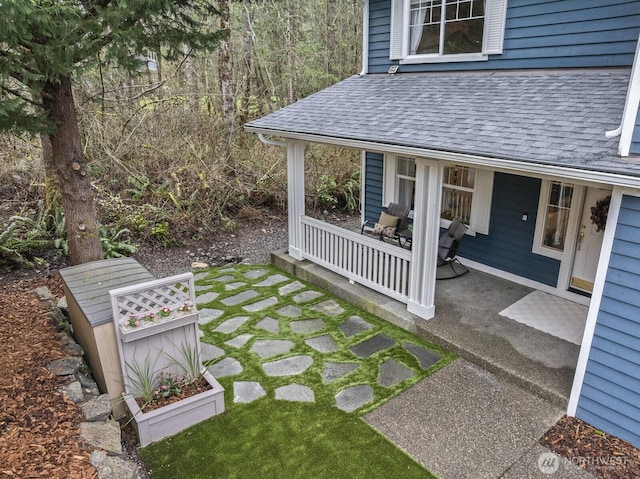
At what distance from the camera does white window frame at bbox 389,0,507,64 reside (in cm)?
582

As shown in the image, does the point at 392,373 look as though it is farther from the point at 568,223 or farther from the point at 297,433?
the point at 568,223

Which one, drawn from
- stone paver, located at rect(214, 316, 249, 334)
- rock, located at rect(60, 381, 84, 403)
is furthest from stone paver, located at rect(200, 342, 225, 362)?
rock, located at rect(60, 381, 84, 403)

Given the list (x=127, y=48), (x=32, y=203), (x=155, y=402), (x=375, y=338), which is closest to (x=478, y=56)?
(x=375, y=338)

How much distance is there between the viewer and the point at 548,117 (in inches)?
173

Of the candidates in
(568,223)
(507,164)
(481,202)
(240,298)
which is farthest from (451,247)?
(240,298)

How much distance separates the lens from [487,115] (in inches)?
191

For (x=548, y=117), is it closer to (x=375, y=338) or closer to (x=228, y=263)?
(x=375, y=338)

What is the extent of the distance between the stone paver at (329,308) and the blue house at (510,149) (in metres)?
0.50

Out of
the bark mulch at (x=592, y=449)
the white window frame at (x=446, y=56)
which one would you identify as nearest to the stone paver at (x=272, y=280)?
the white window frame at (x=446, y=56)

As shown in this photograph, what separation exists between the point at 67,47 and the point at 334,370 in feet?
13.4

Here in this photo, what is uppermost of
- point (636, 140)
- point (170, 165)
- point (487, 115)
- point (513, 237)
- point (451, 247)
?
point (487, 115)

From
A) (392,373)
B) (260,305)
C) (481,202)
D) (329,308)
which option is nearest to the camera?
(392,373)

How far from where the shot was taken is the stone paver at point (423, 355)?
4746 millimetres

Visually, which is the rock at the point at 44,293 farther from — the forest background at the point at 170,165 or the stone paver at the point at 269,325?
the stone paver at the point at 269,325
